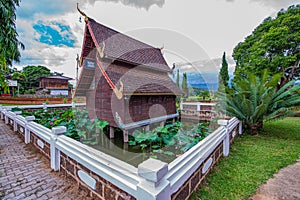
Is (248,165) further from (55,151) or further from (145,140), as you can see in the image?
(55,151)

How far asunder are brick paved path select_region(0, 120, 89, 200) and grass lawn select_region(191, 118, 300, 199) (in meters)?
2.14

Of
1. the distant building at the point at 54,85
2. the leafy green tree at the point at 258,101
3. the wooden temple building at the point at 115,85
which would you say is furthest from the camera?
the distant building at the point at 54,85

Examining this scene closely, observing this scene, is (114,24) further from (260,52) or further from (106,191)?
(260,52)

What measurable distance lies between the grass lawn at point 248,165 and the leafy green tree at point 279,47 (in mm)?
9478

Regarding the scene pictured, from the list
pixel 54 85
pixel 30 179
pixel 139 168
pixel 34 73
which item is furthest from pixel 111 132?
pixel 34 73

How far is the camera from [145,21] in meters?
8.27

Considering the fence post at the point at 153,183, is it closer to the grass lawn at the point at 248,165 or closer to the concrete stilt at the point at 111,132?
the grass lawn at the point at 248,165

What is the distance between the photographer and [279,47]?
39.3ft

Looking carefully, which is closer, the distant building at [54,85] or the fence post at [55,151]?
the fence post at [55,151]

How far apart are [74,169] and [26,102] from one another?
1791 centimetres

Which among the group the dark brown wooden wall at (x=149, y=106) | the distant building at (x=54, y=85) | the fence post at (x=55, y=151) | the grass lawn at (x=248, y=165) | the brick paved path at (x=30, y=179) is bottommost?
the brick paved path at (x=30, y=179)

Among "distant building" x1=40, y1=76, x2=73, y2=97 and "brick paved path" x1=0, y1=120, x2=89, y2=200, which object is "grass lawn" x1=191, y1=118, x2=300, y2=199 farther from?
"distant building" x1=40, y1=76, x2=73, y2=97

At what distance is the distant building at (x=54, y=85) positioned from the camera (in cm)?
2586

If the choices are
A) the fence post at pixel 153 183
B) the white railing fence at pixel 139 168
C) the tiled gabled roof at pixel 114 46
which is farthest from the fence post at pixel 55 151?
the tiled gabled roof at pixel 114 46
